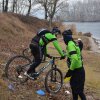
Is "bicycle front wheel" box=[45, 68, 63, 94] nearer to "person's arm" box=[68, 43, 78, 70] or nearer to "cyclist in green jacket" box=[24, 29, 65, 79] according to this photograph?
"cyclist in green jacket" box=[24, 29, 65, 79]

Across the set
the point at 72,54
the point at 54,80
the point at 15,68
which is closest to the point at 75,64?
the point at 72,54

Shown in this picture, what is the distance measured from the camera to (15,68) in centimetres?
1093

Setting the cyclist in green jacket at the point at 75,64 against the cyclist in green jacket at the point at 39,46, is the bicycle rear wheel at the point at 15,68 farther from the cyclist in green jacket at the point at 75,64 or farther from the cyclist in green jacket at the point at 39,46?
the cyclist in green jacket at the point at 75,64

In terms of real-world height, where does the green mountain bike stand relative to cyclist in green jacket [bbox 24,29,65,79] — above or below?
below

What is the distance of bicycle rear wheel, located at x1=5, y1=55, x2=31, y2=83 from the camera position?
36.0 feet

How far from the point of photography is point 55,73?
11141 mm

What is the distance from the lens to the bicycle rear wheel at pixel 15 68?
11.0 m

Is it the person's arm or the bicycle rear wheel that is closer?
the person's arm

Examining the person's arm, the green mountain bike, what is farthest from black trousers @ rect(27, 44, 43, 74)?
the person's arm

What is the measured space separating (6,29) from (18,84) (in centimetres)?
2011

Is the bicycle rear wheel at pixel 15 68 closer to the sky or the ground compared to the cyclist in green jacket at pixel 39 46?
closer to the ground

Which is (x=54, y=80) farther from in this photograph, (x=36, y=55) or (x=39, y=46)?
(x=39, y=46)

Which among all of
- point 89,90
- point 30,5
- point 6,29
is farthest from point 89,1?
point 89,90

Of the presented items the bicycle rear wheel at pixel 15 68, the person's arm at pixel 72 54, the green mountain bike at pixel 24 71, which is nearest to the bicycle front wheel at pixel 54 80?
the green mountain bike at pixel 24 71
